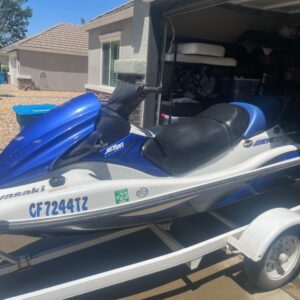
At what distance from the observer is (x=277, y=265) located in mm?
2752

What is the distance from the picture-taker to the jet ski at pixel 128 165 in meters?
2.20

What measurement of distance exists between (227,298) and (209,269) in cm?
38

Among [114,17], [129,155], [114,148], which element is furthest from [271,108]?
[114,17]

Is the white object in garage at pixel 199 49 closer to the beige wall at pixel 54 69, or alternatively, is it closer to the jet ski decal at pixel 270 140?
the jet ski decal at pixel 270 140

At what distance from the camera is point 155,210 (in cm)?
257

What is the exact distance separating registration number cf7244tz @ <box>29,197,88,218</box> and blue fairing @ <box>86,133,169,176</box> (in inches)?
12.5

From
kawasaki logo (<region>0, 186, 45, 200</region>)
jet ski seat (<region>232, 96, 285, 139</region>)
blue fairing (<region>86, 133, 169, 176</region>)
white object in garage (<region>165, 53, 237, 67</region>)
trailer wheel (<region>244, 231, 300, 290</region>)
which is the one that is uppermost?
white object in garage (<region>165, 53, 237, 67</region>)

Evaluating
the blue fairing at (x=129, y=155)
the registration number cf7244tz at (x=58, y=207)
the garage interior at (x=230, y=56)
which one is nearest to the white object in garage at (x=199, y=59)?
the garage interior at (x=230, y=56)

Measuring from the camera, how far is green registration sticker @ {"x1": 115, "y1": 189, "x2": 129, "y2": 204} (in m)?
2.38

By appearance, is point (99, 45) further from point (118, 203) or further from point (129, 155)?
point (118, 203)

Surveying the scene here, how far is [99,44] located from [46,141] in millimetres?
8200

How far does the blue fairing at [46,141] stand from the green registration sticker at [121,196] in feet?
1.47

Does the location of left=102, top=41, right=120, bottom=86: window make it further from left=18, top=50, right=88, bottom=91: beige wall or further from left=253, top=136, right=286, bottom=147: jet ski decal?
left=18, top=50, right=88, bottom=91: beige wall

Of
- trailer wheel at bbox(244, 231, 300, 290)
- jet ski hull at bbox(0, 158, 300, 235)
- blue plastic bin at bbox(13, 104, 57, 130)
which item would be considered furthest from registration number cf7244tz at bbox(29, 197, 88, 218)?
blue plastic bin at bbox(13, 104, 57, 130)
